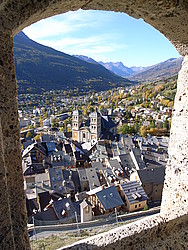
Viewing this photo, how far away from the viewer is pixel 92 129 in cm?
2838

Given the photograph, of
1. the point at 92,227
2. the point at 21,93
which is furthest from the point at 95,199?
the point at 21,93

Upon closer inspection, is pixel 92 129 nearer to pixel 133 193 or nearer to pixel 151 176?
pixel 151 176

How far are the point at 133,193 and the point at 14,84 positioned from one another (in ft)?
36.1

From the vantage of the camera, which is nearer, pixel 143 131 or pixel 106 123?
pixel 106 123

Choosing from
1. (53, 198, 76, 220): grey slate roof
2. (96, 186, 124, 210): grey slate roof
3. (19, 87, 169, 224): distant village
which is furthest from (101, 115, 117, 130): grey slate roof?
(53, 198, 76, 220): grey slate roof

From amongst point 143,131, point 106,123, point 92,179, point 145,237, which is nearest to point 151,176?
point 92,179

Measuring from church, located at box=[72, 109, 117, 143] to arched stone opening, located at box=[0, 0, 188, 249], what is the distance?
25851 mm

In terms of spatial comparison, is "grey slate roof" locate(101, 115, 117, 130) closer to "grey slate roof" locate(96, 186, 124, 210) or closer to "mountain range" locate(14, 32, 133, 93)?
"grey slate roof" locate(96, 186, 124, 210)

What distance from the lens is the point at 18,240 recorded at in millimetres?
1301

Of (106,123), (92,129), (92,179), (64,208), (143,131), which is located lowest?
(92,179)

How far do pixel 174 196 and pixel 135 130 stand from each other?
107ft

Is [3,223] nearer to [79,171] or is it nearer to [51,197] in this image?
[51,197]

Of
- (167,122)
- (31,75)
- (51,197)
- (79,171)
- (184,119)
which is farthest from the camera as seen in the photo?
(31,75)

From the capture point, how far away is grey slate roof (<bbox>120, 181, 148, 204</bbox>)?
10925mm
